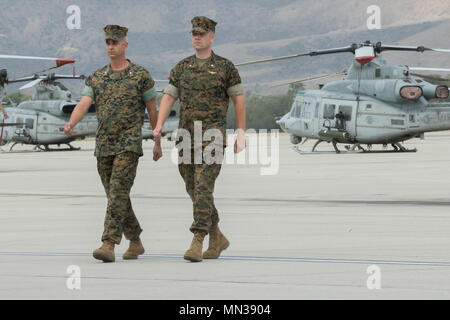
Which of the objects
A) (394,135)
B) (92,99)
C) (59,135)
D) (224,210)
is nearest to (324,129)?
(394,135)

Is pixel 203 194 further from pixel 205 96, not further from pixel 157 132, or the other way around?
pixel 205 96

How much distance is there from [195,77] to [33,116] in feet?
184

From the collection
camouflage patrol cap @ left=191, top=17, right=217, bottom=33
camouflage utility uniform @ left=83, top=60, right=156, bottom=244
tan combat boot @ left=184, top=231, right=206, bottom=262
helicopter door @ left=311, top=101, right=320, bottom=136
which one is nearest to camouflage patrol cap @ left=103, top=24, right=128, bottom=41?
camouflage utility uniform @ left=83, top=60, right=156, bottom=244

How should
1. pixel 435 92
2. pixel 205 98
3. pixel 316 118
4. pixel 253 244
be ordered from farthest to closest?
pixel 316 118 → pixel 435 92 → pixel 253 244 → pixel 205 98

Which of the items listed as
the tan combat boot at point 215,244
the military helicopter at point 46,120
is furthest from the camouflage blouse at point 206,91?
the military helicopter at point 46,120

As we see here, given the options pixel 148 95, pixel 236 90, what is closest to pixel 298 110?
pixel 148 95

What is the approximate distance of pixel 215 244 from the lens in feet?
34.7

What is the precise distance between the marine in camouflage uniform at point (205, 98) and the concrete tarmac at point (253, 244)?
0.73 meters

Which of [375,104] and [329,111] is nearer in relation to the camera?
[375,104]

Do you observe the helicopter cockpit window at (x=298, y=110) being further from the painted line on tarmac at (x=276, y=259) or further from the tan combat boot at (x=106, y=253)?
the tan combat boot at (x=106, y=253)

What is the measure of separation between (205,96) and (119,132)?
3.15 feet

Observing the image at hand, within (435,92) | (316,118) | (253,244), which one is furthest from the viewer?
(316,118)

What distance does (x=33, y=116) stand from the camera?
214 ft

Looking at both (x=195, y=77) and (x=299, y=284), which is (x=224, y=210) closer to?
(x=195, y=77)
